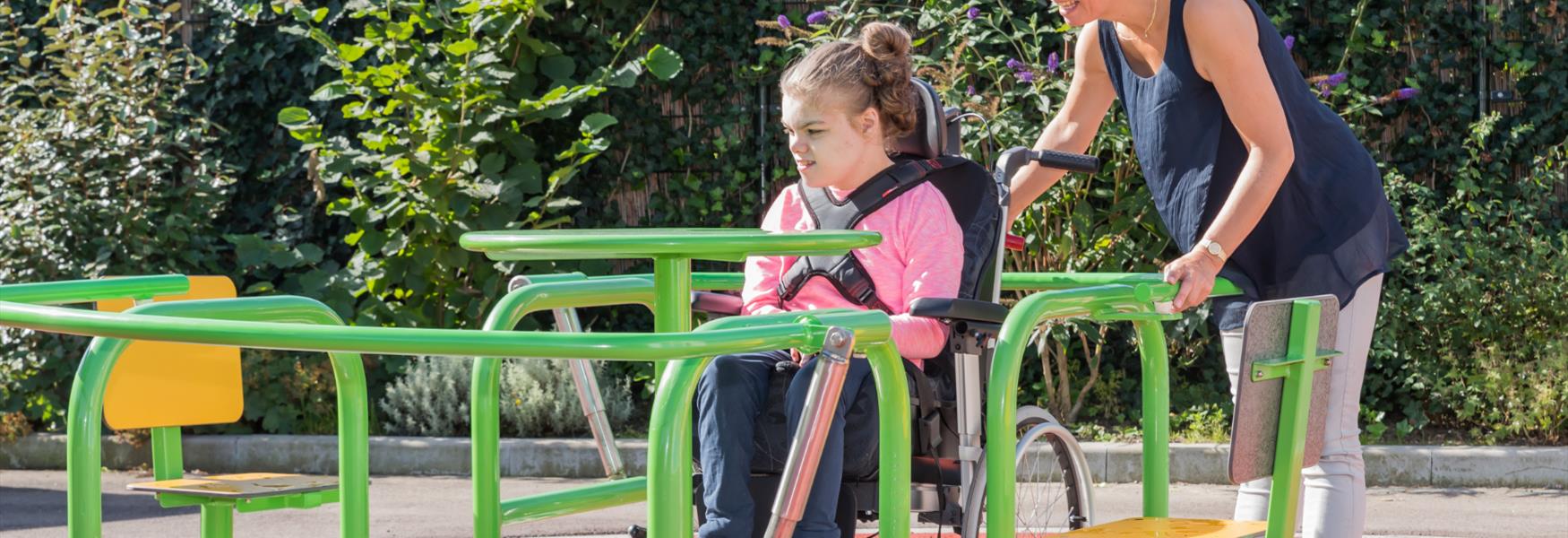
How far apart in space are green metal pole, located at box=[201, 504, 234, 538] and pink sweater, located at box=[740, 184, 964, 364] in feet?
3.48

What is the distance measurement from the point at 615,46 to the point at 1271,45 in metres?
5.09

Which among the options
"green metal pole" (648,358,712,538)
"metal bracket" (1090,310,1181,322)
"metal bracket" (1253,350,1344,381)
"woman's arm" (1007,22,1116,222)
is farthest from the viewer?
"woman's arm" (1007,22,1116,222)

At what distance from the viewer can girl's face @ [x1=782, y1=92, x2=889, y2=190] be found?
11.9ft

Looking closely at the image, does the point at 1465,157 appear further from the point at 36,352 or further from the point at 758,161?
the point at 36,352

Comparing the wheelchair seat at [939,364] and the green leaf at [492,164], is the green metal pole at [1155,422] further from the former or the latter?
the green leaf at [492,164]

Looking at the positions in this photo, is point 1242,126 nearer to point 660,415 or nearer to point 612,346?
point 660,415

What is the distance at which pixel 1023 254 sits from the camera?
743 cm

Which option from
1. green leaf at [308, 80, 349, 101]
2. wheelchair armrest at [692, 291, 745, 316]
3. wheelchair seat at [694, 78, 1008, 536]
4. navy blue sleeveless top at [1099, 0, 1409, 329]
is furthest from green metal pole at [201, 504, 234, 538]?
green leaf at [308, 80, 349, 101]

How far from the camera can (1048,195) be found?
7.25 m

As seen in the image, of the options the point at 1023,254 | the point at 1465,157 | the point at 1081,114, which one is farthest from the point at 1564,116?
the point at 1081,114

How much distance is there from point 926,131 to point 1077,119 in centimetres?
32

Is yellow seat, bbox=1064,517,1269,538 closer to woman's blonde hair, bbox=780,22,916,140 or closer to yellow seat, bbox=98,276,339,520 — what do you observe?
woman's blonde hair, bbox=780,22,916,140

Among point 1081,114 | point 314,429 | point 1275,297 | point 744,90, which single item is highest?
point 744,90

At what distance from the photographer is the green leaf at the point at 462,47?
24.9 ft
